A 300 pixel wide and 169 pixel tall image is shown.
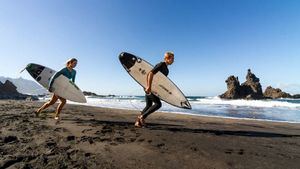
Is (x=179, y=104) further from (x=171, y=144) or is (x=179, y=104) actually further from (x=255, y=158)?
(x=255, y=158)

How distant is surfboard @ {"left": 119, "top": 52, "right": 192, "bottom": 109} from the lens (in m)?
8.31

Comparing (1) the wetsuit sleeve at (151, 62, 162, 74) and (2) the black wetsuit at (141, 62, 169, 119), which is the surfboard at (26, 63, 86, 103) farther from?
(1) the wetsuit sleeve at (151, 62, 162, 74)

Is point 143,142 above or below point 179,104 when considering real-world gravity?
below

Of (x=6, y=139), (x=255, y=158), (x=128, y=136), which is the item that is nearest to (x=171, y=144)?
(x=128, y=136)

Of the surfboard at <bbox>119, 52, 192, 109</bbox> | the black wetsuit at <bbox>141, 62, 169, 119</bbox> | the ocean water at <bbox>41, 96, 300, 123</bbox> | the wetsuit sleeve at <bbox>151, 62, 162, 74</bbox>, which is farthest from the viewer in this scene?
the ocean water at <bbox>41, 96, 300, 123</bbox>

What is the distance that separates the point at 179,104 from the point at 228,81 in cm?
6476

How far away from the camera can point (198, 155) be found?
3684 millimetres

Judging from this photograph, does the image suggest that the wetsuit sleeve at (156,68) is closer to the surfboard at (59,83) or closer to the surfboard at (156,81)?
the surfboard at (156,81)

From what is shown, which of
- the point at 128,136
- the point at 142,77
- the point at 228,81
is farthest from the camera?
the point at 228,81

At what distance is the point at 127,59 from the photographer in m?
9.57

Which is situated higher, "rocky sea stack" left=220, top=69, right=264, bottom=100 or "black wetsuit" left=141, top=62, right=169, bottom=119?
"rocky sea stack" left=220, top=69, right=264, bottom=100


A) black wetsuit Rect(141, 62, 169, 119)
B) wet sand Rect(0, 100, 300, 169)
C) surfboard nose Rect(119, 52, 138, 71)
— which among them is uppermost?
surfboard nose Rect(119, 52, 138, 71)

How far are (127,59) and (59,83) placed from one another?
271 centimetres

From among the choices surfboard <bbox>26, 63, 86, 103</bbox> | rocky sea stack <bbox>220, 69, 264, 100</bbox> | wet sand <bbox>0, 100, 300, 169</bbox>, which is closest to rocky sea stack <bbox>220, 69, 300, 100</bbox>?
rocky sea stack <bbox>220, 69, 264, 100</bbox>
